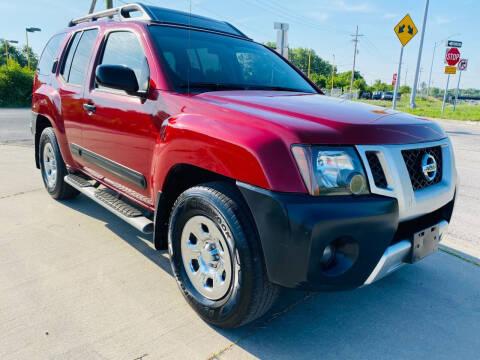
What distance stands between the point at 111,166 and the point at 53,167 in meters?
1.60

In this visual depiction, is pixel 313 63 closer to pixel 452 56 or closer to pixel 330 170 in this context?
pixel 452 56

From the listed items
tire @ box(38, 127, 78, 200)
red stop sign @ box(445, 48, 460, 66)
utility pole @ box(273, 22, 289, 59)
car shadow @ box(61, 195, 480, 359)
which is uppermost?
red stop sign @ box(445, 48, 460, 66)

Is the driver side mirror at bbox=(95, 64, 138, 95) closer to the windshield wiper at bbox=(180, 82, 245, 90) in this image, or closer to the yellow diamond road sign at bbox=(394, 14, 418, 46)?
the windshield wiper at bbox=(180, 82, 245, 90)

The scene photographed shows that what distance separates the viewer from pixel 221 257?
2102 mm

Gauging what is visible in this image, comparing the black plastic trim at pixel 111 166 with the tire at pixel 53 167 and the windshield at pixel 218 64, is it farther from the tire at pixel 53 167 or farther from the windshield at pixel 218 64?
the windshield at pixel 218 64

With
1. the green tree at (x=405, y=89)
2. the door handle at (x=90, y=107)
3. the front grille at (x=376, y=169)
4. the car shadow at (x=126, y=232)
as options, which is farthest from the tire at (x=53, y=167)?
the green tree at (x=405, y=89)

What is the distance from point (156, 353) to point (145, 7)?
2.63 m

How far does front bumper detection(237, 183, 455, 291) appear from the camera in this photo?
170cm

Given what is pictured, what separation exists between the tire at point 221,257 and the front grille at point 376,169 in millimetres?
646

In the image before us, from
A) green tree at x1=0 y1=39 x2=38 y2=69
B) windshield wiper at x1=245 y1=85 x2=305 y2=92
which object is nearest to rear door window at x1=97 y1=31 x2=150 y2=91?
windshield wiper at x1=245 y1=85 x2=305 y2=92

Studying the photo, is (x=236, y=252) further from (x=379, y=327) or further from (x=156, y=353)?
(x=379, y=327)

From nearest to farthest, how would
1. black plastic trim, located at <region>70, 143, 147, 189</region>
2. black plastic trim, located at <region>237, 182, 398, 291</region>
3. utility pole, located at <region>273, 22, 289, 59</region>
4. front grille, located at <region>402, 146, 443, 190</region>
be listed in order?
black plastic trim, located at <region>237, 182, 398, 291</region> < front grille, located at <region>402, 146, 443, 190</region> < black plastic trim, located at <region>70, 143, 147, 189</region> < utility pole, located at <region>273, 22, 289, 59</region>

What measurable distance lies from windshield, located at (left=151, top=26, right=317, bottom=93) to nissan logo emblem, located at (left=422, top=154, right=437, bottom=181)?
53.8 inches

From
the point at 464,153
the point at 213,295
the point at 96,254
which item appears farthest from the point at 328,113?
the point at 464,153
